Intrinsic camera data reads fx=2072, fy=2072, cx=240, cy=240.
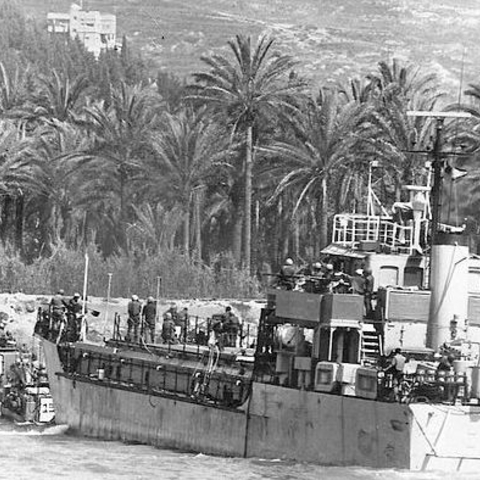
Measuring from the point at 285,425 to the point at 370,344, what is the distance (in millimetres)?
2715

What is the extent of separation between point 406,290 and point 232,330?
30.8 ft

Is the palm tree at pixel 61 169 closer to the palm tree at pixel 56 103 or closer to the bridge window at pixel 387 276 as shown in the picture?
the palm tree at pixel 56 103

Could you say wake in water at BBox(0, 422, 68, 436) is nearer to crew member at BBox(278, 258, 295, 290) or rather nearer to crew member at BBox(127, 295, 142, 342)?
crew member at BBox(127, 295, 142, 342)

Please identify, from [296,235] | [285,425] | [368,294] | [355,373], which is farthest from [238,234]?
[355,373]

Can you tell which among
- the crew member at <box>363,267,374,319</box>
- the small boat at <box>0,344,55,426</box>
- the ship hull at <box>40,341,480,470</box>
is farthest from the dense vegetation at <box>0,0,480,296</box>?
the crew member at <box>363,267,374,319</box>

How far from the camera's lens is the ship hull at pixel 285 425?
44188mm

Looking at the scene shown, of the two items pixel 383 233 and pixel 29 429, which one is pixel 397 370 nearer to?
pixel 383 233

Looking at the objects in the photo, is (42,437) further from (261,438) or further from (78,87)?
(78,87)

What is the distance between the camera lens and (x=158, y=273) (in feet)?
277

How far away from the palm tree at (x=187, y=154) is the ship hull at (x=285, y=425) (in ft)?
82.0

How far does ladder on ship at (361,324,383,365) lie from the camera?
47.4 meters

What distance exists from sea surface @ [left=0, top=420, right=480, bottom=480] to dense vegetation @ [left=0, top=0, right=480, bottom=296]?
28.2 metres

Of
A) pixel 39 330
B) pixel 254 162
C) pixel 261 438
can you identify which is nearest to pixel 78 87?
pixel 254 162

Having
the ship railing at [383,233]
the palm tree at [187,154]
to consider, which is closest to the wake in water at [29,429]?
the ship railing at [383,233]
